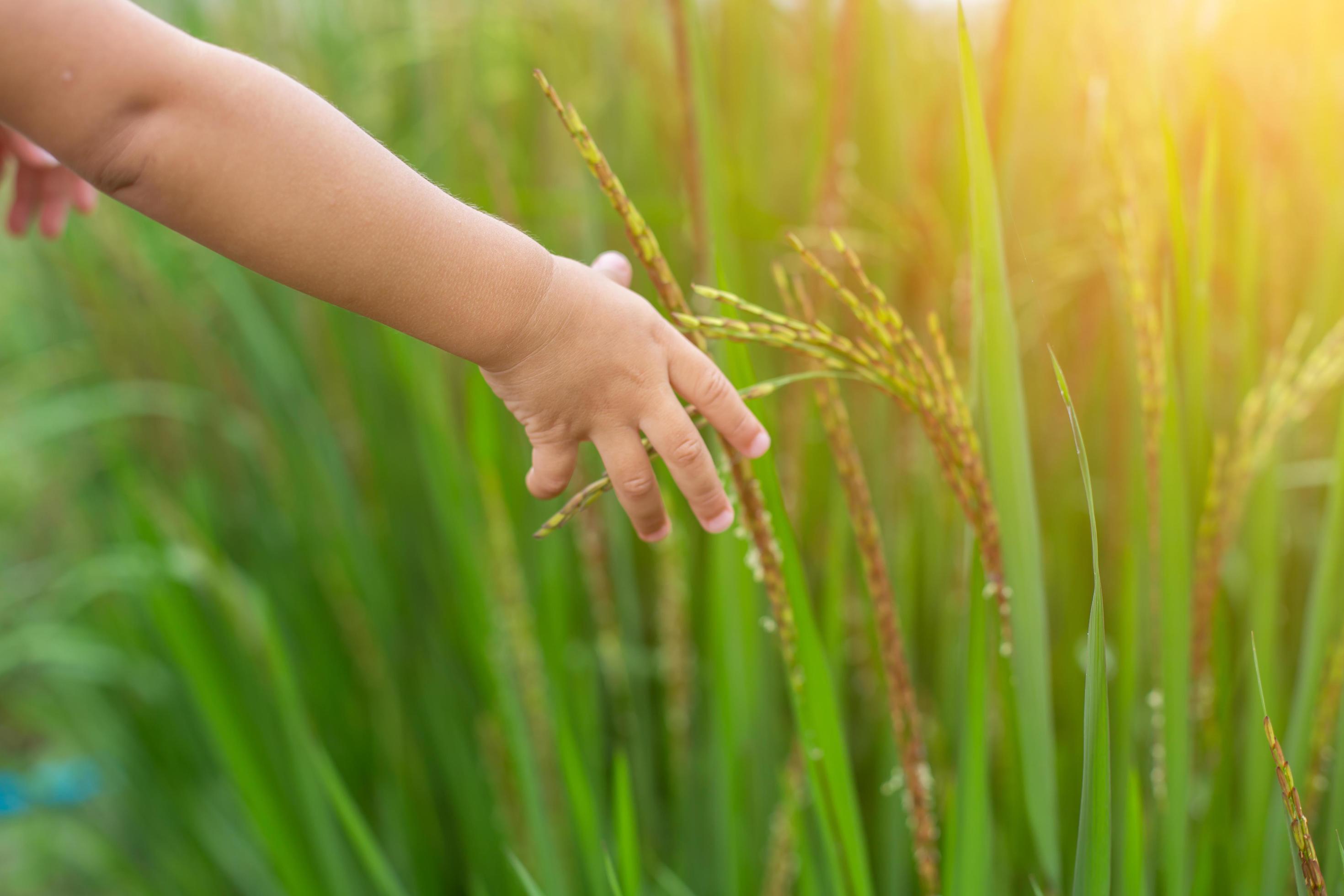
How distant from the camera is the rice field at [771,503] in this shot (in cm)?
51

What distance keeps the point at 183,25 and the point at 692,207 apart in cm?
127

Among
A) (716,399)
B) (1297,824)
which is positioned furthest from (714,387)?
(1297,824)

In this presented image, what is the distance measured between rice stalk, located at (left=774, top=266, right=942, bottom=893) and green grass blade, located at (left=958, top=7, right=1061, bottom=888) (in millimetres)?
61

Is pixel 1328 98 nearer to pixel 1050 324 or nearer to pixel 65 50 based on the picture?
pixel 1050 324

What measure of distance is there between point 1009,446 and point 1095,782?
0.59 ft

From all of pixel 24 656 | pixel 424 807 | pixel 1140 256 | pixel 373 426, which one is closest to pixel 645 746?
pixel 424 807

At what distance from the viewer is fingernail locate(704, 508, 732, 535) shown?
18.3 inches

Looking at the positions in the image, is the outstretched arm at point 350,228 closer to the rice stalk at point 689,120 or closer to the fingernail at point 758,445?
the fingernail at point 758,445

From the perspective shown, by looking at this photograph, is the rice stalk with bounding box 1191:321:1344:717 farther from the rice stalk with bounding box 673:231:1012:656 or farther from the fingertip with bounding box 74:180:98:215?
the fingertip with bounding box 74:180:98:215

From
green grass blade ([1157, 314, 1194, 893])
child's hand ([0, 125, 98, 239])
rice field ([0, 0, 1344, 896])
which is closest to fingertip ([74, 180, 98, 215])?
child's hand ([0, 125, 98, 239])

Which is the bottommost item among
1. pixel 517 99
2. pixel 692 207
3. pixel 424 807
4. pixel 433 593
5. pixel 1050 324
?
pixel 424 807

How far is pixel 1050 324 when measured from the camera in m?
1.17

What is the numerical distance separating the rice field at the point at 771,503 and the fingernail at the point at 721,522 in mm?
16

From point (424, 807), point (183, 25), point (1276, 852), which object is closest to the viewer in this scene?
point (1276, 852)
